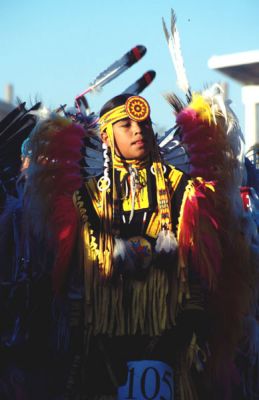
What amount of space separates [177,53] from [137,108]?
0.45 metres

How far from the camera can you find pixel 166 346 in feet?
15.0

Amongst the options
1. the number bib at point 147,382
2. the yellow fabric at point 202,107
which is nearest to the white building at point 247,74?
the yellow fabric at point 202,107

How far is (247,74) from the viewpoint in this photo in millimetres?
13188

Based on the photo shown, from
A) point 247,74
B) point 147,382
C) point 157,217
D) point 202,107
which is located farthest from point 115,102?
point 247,74

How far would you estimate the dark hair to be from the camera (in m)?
4.75

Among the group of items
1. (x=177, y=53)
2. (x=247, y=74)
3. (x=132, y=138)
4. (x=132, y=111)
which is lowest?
(x=132, y=138)

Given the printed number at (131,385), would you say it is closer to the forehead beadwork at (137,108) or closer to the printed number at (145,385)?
the printed number at (145,385)

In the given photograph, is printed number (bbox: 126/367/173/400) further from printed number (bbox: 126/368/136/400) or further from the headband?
the headband

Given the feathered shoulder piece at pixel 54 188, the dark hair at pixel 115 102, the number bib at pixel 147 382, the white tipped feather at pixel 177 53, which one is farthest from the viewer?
the white tipped feather at pixel 177 53

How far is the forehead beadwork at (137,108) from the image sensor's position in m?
4.68

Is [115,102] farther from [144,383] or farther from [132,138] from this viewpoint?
[144,383]

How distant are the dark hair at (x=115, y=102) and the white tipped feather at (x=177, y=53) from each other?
29 centimetres

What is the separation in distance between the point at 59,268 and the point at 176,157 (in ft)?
2.83

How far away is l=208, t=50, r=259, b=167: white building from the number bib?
8.57 m
